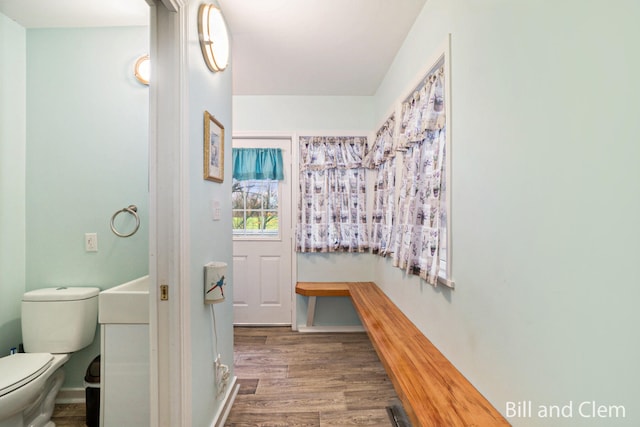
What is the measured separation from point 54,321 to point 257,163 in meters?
2.13

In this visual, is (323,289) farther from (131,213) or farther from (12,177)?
(12,177)

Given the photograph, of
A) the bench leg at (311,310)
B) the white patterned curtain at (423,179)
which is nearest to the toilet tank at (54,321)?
the bench leg at (311,310)

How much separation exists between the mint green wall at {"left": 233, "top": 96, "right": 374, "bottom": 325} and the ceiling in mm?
398

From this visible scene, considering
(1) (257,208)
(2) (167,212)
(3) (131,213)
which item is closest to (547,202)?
(2) (167,212)

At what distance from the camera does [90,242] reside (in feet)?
6.58

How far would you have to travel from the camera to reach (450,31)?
1.44m

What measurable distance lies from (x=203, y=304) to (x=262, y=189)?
1.98 metres

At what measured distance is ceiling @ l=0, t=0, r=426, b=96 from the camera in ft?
5.91

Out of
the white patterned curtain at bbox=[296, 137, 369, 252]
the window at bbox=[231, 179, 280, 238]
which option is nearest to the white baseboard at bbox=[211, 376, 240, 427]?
the white patterned curtain at bbox=[296, 137, 369, 252]

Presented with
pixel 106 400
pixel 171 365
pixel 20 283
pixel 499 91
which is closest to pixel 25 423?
pixel 106 400

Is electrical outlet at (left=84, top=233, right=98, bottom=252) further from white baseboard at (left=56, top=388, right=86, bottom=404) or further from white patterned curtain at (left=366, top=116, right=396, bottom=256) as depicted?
white patterned curtain at (left=366, top=116, right=396, bottom=256)

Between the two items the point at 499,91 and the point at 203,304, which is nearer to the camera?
the point at 499,91

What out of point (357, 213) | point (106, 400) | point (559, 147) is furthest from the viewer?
point (357, 213)

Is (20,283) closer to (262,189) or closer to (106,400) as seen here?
(106,400)
